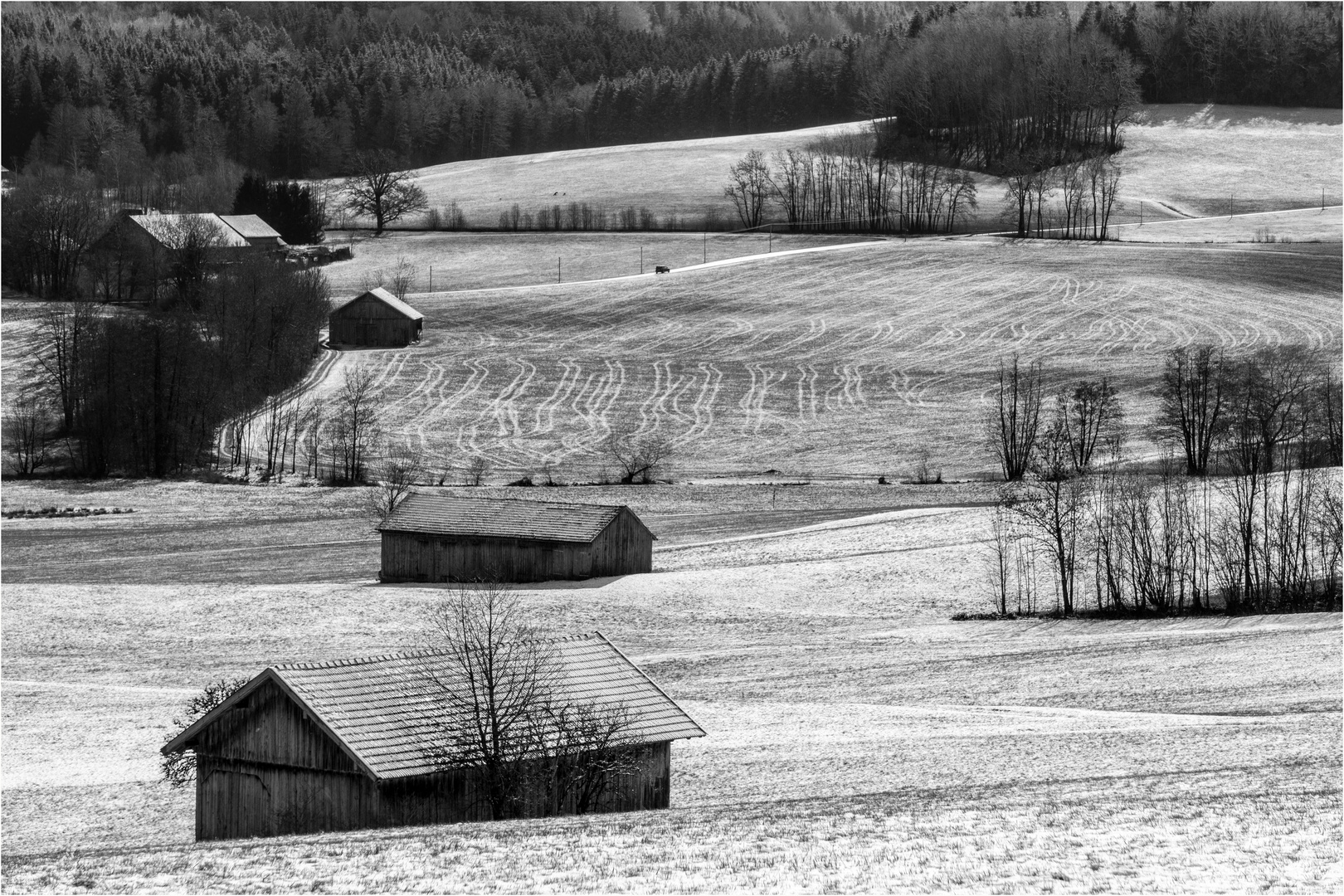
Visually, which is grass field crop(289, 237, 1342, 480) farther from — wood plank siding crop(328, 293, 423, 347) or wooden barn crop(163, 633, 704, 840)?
wooden barn crop(163, 633, 704, 840)

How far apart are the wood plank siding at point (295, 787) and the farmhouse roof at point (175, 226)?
86.2 metres

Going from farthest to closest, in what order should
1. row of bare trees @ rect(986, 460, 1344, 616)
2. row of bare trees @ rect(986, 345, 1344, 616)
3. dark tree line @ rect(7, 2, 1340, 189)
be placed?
dark tree line @ rect(7, 2, 1340, 189), row of bare trees @ rect(986, 345, 1344, 616), row of bare trees @ rect(986, 460, 1344, 616)

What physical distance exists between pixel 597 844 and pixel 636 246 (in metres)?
104

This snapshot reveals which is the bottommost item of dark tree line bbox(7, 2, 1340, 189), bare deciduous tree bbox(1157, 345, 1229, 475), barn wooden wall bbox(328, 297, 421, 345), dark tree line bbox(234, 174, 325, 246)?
bare deciduous tree bbox(1157, 345, 1229, 475)

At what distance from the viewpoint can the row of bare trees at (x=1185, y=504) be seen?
44719 mm

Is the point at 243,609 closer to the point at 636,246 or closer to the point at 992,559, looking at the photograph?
the point at 992,559

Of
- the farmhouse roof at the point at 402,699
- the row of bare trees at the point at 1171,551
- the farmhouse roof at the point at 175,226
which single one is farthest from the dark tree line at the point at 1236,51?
the farmhouse roof at the point at 402,699

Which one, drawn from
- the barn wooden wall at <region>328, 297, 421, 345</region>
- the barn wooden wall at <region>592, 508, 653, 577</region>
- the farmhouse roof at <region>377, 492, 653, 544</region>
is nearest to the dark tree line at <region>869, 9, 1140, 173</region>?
the barn wooden wall at <region>328, 297, 421, 345</region>

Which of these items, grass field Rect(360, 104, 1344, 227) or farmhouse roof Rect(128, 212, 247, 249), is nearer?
farmhouse roof Rect(128, 212, 247, 249)

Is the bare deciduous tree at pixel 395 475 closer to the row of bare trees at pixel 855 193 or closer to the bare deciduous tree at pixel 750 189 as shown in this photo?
the row of bare trees at pixel 855 193

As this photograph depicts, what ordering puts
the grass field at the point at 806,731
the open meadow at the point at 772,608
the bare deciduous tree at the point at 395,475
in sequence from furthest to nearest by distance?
the bare deciduous tree at the point at 395,475 → the open meadow at the point at 772,608 → the grass field at the point at 806,731

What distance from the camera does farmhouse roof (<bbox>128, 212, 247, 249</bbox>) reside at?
350 ft

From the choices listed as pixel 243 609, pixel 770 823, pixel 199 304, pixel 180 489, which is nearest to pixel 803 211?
pixel 199 304

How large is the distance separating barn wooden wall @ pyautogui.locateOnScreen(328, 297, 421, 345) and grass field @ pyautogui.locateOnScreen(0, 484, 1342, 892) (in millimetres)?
32698
